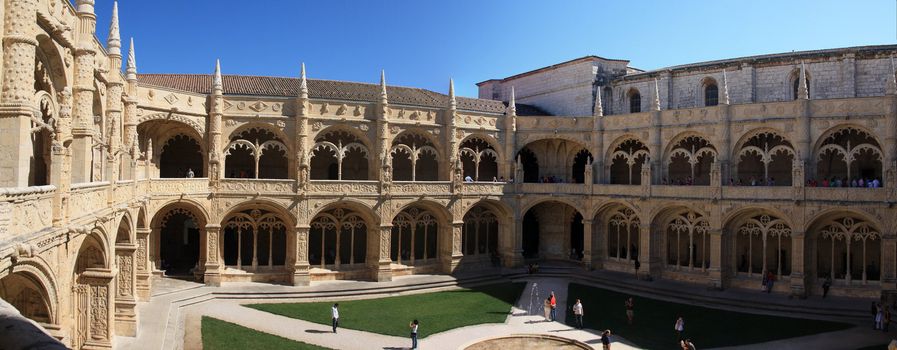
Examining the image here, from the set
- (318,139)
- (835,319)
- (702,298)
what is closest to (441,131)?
(318,139)

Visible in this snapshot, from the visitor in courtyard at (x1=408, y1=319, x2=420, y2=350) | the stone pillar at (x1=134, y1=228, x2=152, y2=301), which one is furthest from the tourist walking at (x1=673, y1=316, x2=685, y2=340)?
the stone pillar at (x1=134, y1=228, x2=152, y2=301)

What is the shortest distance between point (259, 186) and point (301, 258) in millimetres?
4723

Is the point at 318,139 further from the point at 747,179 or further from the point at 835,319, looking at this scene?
the point at 835,319

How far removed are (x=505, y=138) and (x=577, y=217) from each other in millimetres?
8443

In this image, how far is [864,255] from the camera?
30031 millimetres

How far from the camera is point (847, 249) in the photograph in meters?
30.3

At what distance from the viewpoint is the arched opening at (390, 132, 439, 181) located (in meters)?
39.5

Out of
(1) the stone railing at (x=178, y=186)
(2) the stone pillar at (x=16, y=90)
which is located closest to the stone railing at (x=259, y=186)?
(1) the stone railing at (x=178, y=186)

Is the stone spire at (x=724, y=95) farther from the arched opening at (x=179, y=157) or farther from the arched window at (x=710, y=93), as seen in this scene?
the arched opening at (x=179, y=157)

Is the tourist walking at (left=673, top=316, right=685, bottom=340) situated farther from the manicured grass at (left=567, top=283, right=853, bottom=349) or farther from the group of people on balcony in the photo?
the group of people on balcony

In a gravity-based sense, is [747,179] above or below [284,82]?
below

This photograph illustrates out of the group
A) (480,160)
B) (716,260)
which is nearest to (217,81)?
(480,160)

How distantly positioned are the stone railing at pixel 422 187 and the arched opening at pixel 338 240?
3.00 meters

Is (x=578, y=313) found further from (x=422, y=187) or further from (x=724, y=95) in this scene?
(x=724, y=95)
